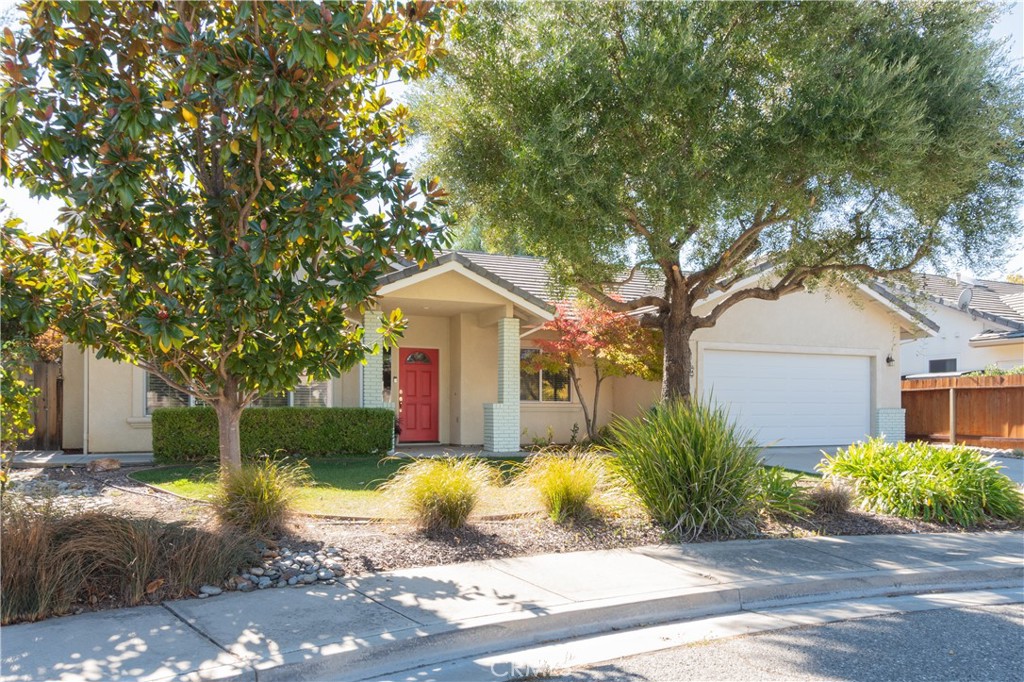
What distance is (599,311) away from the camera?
16438mm

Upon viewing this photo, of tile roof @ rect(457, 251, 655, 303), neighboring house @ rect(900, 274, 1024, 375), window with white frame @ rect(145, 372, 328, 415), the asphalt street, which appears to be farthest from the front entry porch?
neighboring house @ rect(900, 274, 1024, 375)

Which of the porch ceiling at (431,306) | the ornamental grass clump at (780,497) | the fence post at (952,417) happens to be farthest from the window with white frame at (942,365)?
the ornamental grass clump at (780,497)

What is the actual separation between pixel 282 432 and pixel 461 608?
965cm

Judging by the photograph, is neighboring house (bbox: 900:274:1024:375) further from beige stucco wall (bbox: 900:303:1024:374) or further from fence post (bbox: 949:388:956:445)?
fence post (bbox: 949:388:956:445)

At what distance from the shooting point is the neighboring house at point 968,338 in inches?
1008

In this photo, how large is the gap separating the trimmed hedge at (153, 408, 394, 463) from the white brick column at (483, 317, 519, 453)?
2066mm

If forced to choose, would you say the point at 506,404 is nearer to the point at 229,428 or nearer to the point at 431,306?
the point at 431,306

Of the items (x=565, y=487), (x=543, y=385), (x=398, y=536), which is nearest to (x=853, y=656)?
(x=565, y=487)

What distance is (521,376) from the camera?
62.3 feet

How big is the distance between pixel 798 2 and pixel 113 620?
10.2m

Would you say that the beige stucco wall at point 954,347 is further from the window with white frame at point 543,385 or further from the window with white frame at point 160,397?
the window with white frame at point 160,397

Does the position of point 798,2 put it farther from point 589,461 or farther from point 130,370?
point 130,370

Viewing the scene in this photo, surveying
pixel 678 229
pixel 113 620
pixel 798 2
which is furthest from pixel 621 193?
pixel 113 620

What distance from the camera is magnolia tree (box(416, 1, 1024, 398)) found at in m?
9.54
